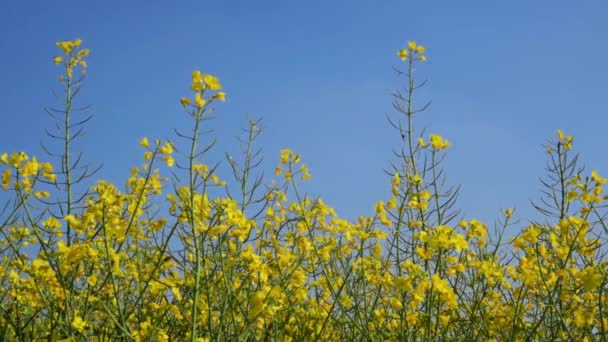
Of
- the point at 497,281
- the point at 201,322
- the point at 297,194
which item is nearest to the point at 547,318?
the point at 497,281

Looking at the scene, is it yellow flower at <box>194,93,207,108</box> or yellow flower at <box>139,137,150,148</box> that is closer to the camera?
yellow flower at <box>194,93,207,108</box>

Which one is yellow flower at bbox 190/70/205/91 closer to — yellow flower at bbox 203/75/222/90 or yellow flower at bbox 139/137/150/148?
yellow flower at bbox 203/75/222/90

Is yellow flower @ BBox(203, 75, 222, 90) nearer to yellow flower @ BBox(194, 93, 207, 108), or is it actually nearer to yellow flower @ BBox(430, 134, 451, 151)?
yellow flower @ BBox(194, 93, 207, 108)

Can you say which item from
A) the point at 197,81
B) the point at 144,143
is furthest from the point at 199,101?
the point at 144,143

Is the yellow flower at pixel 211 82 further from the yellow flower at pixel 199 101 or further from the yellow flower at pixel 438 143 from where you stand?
the yellow flower at pixel 438 143

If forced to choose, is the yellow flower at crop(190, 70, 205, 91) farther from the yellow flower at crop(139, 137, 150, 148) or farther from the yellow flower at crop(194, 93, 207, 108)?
the yellow flower at crop(139, 137, 150, 148)

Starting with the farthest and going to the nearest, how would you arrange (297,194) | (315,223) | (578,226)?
(315,223), (297,194), (578,226)

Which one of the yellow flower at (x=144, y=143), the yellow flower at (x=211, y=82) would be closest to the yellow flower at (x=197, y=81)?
the yellow flower at (x=211, y=82)

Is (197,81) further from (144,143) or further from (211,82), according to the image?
(144,143)

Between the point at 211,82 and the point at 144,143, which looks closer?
the point at 211,82

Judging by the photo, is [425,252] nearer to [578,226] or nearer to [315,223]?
[578,226]

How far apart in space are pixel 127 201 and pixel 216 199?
78 cm

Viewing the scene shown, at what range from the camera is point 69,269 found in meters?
2.76

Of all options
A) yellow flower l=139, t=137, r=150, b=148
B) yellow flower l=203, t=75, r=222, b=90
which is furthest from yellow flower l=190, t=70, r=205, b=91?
yellow flower l=139, t=137, r=150, b=148
